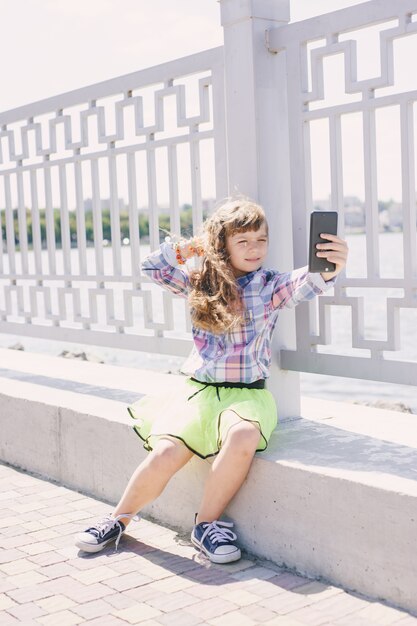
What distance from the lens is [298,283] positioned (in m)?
3.48

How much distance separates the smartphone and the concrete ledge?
68 centimetres

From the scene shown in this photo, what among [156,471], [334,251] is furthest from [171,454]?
[334,251]

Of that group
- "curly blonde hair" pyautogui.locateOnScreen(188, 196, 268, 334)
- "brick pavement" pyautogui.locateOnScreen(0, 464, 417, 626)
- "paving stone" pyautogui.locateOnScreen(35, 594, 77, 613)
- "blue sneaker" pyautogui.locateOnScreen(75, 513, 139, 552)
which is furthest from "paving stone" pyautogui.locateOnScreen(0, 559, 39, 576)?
"curly blonde hair" pyautogui.locateOnScreen(188, 196, 268, 334)

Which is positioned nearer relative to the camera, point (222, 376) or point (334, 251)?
point (334, 251)

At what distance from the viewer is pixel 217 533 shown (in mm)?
3338

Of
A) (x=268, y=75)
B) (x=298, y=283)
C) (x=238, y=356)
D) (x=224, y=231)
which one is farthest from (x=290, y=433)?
(x=268, y=75)

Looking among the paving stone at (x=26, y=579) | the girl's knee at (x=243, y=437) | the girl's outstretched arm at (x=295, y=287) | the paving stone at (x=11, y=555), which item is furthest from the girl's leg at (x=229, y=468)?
the paving stone at (x=11, y=555)

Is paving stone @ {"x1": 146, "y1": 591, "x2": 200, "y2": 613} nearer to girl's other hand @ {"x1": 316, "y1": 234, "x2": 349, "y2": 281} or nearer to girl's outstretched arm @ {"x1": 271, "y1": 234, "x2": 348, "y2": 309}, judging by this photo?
girl's outstretched arm @ {"x1": 271, "y1": 234, "x2": 348, "y2": 309}

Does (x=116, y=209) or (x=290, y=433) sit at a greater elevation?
(x=116, y=209)

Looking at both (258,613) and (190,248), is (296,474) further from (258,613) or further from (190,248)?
(190,248)

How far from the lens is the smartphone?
3303 millimetres

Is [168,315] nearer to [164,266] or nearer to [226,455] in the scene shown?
[164,266]

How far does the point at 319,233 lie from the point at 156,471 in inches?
43.5

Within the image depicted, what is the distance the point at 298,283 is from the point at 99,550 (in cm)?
130
